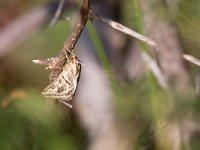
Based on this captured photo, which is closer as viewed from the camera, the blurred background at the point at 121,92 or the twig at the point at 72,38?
the twig at the point at 72,38

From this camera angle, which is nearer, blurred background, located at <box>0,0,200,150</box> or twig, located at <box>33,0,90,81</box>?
twig, located at <box>33,0,90,81</box>

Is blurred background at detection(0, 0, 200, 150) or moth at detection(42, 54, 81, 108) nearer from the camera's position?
moth at detection(42, 54, 81, 108)

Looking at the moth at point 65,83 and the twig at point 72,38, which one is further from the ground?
the twig at point 72,38

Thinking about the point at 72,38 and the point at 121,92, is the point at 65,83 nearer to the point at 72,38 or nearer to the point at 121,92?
the point at 72,38

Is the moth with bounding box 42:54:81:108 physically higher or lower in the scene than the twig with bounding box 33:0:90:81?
lower
